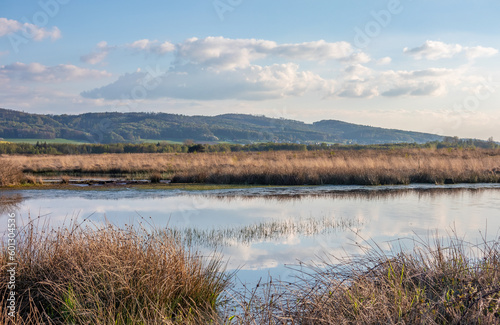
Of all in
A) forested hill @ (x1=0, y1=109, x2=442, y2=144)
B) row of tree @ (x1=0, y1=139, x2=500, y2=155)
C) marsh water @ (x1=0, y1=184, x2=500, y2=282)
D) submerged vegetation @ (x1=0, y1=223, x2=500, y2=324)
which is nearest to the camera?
submerged vegetation @ (x1=0, y1=223, x2=500, y2=324)

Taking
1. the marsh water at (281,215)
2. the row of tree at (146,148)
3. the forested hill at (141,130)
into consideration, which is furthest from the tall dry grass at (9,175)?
the forested hill at (141,130)

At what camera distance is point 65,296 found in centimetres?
600

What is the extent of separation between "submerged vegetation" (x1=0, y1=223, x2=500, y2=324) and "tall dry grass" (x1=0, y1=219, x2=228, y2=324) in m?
0.01

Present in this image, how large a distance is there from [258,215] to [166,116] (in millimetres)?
172198

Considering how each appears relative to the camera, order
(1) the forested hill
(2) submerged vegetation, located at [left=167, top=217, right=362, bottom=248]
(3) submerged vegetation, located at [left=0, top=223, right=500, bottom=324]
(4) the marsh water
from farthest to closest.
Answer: (1) the forested hill, (2) submerged vegetation, located at [left=167, top=217, right=362, bottom=248], (4) the marsh water, (3) submerged vegetation, located at [left=0, top=223, right=500, bottom=324]

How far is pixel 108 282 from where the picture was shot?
612 centimetres

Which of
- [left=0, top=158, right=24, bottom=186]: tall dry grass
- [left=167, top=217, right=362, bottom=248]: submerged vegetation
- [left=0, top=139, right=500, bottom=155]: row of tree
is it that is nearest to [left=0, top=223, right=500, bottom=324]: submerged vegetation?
[left=167, top=217, right=362, bottom=248]: submerged vegetation

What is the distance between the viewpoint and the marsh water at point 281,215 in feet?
32.8

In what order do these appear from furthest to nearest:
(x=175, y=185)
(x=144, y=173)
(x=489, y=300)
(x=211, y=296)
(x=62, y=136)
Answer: (x=62, y=136) → (x=144, y=173) → (x=175, y=185) → (x=211, y=296) → (x=489, y=300)

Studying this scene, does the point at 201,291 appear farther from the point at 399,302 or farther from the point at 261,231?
the point at 261,231

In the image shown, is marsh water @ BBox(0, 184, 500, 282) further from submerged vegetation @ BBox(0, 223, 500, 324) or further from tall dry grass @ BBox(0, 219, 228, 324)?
submerged vegetation @ BBox(0, 223, 500, 324)

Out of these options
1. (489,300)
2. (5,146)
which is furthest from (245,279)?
(5,146)

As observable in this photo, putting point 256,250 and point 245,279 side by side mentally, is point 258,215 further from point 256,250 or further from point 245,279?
point 245,279

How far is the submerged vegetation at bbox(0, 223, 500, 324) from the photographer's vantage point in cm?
482
